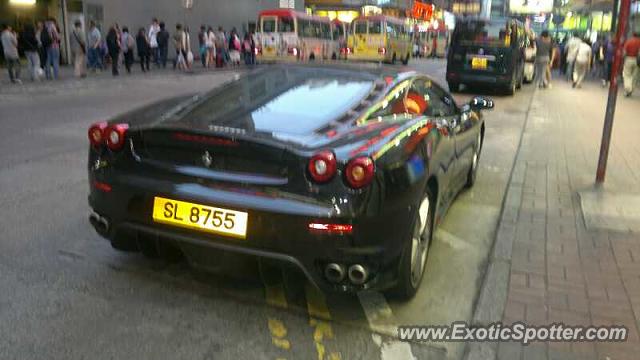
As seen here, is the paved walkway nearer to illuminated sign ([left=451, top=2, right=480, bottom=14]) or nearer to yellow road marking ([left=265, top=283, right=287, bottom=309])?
yellow road marking ([left=265, top=283, right=287, bottom=309])

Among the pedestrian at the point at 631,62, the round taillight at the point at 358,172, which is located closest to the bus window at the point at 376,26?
the pedestrian at the point at 631,62

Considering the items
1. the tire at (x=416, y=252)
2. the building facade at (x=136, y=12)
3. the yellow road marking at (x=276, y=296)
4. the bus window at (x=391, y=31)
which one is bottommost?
the yellow road marking at (x=276, y=296)

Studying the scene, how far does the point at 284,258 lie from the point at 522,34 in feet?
59.8

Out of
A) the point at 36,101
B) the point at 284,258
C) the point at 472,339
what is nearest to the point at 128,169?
the point at 284,258

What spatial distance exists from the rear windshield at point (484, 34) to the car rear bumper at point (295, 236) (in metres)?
16.0

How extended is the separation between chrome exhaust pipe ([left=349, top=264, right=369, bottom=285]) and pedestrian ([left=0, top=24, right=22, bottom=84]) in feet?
50.6

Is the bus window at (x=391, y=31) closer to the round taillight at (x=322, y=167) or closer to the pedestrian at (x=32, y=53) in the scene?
the pedestrian at (x=32, y=53)

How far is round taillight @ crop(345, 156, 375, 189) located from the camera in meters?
3.24

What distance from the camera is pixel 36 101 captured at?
Result: 43.7 feet

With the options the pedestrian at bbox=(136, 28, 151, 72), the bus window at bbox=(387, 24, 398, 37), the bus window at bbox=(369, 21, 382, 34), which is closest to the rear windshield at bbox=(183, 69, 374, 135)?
the pedestrian at bbox=(136, 28, 151, 72)

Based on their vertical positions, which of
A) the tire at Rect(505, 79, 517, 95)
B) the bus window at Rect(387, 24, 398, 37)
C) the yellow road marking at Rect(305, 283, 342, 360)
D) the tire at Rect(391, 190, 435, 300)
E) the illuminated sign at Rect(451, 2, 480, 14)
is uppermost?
the illuminated sign at Rect(451, 2, 480, 14)

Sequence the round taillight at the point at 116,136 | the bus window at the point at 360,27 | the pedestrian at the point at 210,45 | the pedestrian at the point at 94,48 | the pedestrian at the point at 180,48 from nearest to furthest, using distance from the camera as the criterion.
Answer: the round taillight at the point at 116,136 < the pedestrian at the point at 94,48 < the pedestrian at the point at 180,48 < the pedestrian at the point at 210,45 < the bus window at the point at 360,27

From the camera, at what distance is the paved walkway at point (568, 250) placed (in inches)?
144

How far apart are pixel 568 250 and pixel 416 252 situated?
5.41ft
